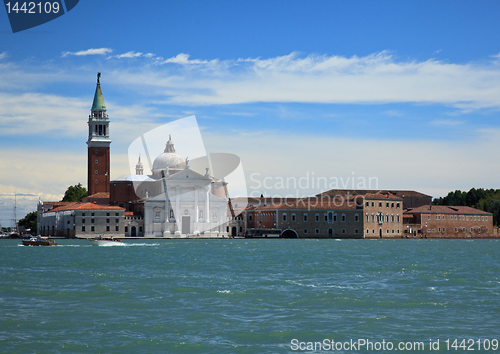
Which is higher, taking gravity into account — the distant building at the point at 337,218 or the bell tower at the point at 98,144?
the bell tower at the point at 98,144

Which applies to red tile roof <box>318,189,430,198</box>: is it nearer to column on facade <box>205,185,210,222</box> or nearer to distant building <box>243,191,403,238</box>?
distant building <box>243,191,403,238</box>

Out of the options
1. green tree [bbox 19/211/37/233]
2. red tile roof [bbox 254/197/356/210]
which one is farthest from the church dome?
green tree [bbox 19/211/37/233]

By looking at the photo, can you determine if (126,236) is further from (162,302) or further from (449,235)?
(162,302)

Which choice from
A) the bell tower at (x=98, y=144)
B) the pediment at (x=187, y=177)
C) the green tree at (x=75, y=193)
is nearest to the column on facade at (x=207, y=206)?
the pediment at (x=187, y=177)

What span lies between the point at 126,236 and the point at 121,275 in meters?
45.9

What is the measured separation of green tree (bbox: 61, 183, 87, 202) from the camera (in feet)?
274

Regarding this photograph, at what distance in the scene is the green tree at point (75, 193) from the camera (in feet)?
274

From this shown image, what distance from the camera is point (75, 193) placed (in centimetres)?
A: 8469

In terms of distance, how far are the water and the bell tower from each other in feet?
159

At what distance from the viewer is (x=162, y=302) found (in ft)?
51.0

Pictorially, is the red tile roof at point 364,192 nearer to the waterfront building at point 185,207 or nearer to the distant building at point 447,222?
the distant building at point 447,222

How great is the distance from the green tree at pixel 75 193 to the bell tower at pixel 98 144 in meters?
10.8

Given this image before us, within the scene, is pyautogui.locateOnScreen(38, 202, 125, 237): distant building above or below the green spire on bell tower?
below

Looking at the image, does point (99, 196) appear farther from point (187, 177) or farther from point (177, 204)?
point (187, 177)
